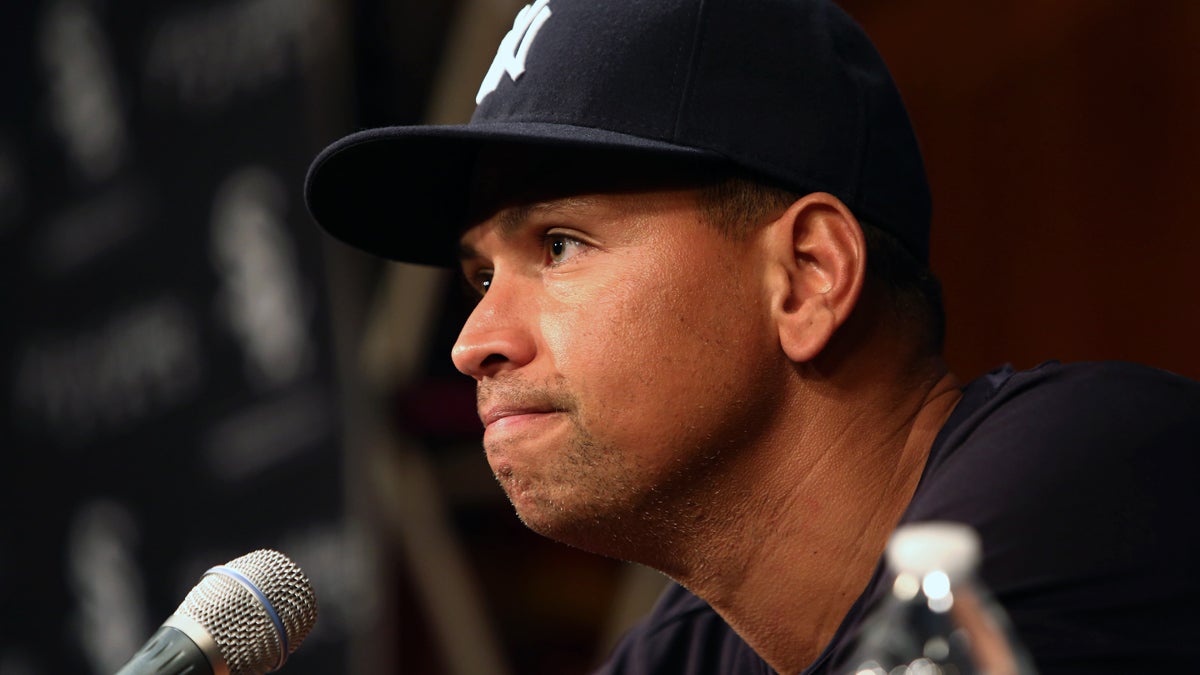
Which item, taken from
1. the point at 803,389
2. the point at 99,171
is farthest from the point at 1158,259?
the point at 99,171

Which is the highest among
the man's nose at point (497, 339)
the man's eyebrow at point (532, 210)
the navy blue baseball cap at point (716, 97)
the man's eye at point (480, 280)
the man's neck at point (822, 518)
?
the navy blue baseball cap at point (716, 97)

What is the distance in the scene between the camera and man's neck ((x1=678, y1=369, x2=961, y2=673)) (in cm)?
129

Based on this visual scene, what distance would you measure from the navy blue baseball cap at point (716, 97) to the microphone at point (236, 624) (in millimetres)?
448

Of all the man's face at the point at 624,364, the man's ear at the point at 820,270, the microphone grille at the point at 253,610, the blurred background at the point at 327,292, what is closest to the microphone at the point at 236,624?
the microphone grille at the point at 253,610

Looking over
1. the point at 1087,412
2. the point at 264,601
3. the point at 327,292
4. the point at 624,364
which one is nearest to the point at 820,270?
the point at 624,364

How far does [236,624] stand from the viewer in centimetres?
103

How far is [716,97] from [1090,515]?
0.53 m

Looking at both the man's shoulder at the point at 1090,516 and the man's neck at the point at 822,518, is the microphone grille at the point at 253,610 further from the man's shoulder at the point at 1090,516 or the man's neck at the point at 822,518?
the man's shoulder at the point at 1090,516

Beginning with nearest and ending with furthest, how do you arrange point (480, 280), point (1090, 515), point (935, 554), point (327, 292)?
point (935, 554) < point (1090, 515) < point (480, 280) < point (327, 292)

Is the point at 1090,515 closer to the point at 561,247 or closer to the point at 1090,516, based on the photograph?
the point at 1090,516

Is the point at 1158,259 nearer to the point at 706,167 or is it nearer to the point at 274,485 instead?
the point at 706,167

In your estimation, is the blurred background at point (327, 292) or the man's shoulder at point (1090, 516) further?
the blurred background at point (327, 292)

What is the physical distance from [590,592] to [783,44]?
1816mm

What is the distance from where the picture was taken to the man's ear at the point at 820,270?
1.28m
